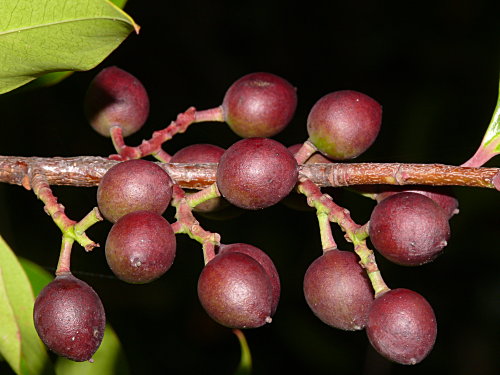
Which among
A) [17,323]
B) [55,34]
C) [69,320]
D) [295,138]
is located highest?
[55,34]

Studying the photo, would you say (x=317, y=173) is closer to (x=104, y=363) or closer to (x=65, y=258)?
(x=65, y=258)

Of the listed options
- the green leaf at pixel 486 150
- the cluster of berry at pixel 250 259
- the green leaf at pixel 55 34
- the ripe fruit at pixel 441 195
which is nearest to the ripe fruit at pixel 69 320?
the cluster of berry at pixel 250 259

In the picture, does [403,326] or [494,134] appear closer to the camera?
[403,326]

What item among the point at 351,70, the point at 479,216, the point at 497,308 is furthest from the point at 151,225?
the point at 351,70

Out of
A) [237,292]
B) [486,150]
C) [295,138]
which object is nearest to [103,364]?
[237,292]

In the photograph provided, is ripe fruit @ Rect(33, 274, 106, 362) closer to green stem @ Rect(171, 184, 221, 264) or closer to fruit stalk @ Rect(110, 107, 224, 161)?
green stem @ Rect(171, 184, 221, 264)

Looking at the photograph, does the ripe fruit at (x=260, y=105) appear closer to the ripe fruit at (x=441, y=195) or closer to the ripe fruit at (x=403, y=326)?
the ripe fruit at (x=441, y=195)

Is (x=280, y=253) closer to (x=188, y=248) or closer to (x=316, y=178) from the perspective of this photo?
(x=188, y=248)
